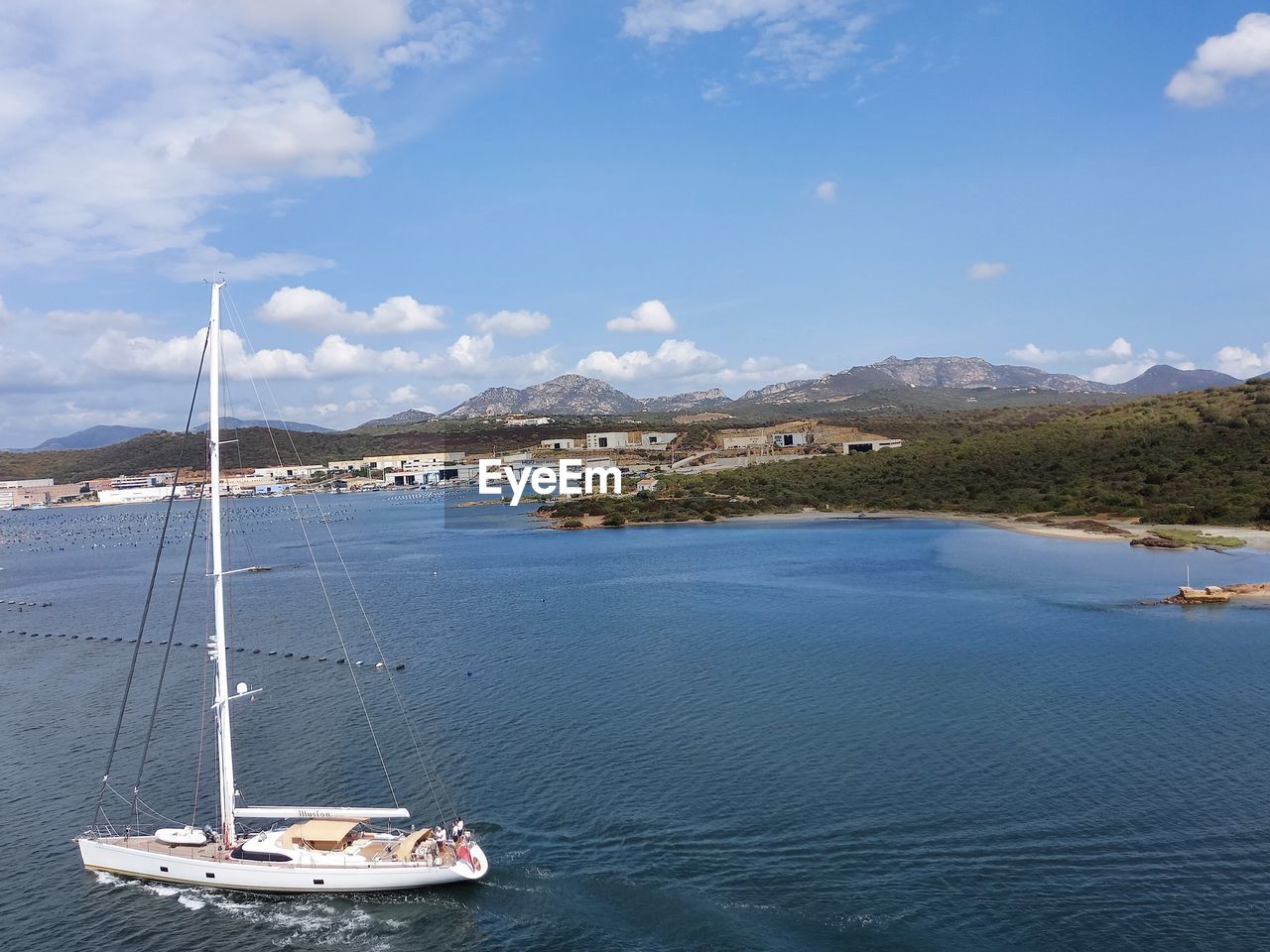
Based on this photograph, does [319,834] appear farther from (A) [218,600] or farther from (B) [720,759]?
(B) [720,759]

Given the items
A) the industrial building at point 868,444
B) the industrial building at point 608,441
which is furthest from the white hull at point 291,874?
the industrial building at point 608,441

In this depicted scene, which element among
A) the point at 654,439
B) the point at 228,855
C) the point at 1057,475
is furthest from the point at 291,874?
the point at 654,439

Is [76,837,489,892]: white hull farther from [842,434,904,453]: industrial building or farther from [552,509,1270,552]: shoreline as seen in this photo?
[842,434,904,453]: industrial building

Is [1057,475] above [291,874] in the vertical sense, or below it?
Answer: above

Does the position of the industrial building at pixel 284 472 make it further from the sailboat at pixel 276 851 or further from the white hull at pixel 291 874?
the white hull at pixel 291 874

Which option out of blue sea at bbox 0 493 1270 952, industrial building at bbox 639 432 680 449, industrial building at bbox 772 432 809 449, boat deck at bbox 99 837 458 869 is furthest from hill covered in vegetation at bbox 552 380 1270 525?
boat deck at bbox 99 837 458 869

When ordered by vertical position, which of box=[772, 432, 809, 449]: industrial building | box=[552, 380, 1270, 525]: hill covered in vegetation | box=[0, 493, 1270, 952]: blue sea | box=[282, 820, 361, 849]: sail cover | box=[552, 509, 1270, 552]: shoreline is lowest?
box=[0, 493, 1270, 952]: blue sea
